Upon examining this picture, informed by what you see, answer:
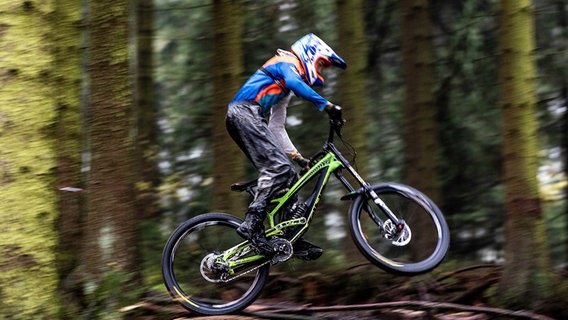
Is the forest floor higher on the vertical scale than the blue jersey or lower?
lower

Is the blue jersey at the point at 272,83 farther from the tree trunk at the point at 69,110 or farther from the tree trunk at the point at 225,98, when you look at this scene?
the tree trunk at the point at 225,98

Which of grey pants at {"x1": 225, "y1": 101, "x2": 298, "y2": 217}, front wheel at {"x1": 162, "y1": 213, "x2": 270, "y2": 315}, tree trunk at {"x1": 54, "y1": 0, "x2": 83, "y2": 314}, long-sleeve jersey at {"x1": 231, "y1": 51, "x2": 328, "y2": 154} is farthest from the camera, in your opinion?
tree trunk at {"x1": 54, "y1": 0, "x2": 83, "y2": 314}

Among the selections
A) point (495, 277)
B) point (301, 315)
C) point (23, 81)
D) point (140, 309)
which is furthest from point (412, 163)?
point (23, 81)

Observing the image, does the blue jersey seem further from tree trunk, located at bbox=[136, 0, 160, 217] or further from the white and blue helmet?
tree trunk, located at bbox=[136, 0, 160, 217]

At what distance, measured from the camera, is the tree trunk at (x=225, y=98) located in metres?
8.53

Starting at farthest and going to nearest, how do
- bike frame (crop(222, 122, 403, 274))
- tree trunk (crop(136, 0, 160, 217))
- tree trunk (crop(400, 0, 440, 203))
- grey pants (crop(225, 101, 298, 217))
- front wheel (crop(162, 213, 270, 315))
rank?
tree trunk (crop(136, 0, 160, 217))
tree trunk (crop(400, 0, 440, 203))
front wheel (crop(162, 213, 270, 315))
bike frame (crop(222, 122, 403, 274))
grey pants (crop(225, 101, 298, 217))

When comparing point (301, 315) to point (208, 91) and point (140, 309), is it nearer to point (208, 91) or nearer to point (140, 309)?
point (140, 309)

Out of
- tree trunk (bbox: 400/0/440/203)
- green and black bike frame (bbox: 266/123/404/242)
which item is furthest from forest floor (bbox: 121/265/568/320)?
tree trunk (bbox: 400/0/440/203)

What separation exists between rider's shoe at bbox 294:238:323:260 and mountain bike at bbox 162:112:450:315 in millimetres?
114

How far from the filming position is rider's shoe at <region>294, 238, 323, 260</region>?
237 inches

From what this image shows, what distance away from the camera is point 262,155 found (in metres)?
5.96

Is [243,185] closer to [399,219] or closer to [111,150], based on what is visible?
[111,150]

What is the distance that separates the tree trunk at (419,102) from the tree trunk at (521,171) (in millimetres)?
2008

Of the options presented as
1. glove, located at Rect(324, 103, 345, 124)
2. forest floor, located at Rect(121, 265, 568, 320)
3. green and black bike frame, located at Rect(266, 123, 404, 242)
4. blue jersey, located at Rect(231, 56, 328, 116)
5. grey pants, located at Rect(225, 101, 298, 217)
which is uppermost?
blue jersey, located at Rect(231, 56, 328, 116)
